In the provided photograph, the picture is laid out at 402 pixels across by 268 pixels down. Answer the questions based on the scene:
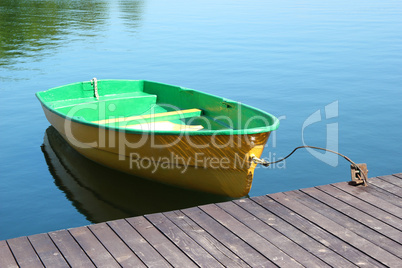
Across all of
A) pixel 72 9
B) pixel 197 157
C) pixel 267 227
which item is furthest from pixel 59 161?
pixel 72 9

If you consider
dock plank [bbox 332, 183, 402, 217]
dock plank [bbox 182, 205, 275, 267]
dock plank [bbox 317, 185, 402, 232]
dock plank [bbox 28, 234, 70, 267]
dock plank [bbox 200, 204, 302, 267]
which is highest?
dock plank [bbox 332, 183, 402, 217]

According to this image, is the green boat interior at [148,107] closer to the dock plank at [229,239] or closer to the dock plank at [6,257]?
the dock plank at [229,239]

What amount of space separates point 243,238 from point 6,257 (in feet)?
6.17

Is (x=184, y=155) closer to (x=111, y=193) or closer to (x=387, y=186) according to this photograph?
(x=111, y=193)

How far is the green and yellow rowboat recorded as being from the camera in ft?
18.6

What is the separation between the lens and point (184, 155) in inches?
233

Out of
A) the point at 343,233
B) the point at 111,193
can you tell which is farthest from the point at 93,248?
the point at 111,193

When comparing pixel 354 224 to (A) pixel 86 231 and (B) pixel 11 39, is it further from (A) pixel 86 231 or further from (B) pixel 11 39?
(B) pixel 11 39

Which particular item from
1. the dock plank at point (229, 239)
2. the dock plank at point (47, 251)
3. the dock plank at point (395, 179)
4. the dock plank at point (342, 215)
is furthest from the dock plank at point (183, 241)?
the dock plank at point (395, 179)

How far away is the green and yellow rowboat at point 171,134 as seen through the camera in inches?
223

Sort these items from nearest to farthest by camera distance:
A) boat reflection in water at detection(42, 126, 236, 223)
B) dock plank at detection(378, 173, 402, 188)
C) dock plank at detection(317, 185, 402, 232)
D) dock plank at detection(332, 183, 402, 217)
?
dock plank at detection(317, 185, 402, 232)
dock plank at detection(332, 183, 402, 217)
dock plank at detection(378, 173, 402, 188)
boat reflection in water at detection(42, 126, 236, 223)

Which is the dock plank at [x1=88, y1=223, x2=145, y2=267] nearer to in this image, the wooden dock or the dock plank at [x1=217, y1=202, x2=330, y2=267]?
the wooden dock

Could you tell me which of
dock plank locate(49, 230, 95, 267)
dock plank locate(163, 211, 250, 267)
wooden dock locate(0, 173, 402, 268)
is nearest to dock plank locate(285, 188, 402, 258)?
wooden dock locate(0, 173, 402, 268)

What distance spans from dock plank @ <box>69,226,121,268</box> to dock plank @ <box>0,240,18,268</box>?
52cm
